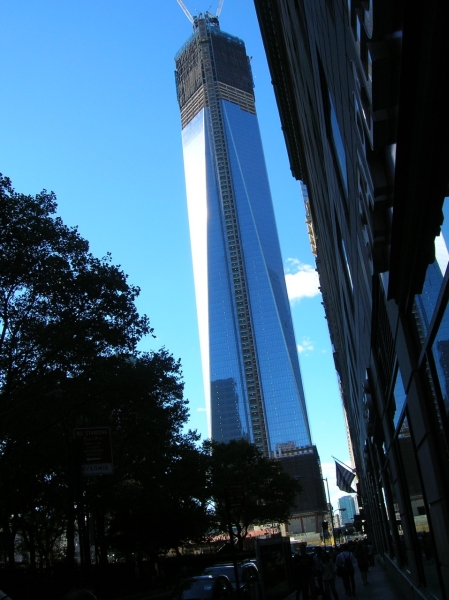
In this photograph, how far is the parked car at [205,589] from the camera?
16453 millimetres

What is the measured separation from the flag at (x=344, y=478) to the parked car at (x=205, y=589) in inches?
1326

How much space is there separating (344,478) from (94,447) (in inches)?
1456

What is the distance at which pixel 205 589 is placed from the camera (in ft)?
54.7

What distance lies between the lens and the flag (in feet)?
163

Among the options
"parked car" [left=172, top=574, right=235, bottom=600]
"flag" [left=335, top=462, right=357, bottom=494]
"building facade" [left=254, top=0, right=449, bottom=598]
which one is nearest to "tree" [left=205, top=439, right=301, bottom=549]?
"flag" [left=335, top=462, right=357, bottom=494]

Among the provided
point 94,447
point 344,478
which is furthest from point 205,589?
point 344,478

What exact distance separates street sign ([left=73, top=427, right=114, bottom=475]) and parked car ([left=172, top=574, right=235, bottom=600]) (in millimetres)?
3819

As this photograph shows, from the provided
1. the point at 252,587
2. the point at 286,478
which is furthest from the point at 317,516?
the point at 252,587

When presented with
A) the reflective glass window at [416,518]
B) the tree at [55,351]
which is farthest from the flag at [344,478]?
the reflective glass window at [416,518]

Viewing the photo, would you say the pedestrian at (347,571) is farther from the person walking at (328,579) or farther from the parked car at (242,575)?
the parked car at (242,575)

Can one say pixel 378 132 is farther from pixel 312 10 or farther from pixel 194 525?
pixel 194 525

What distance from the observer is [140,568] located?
47.3 m

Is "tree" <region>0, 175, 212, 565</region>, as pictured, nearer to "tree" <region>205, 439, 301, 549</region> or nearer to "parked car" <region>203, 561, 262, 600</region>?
"parked car" <region>203, 561, 262, 600</region>

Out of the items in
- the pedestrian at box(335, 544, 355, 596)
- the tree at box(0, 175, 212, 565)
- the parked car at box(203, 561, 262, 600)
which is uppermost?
the tree at box(0, 175, 212, 565)
